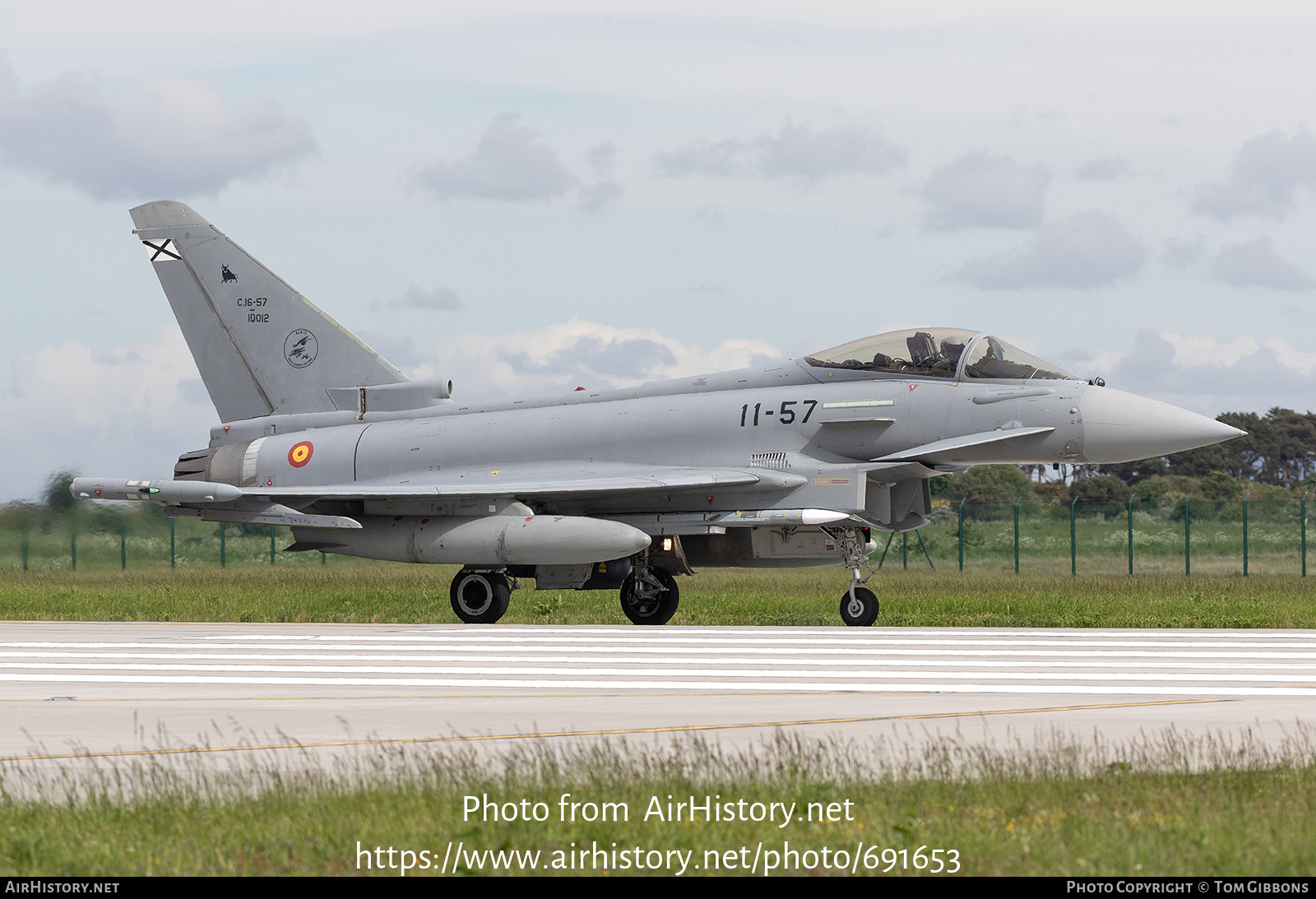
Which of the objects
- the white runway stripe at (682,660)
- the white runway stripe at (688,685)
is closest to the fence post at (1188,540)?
the white runway stripe at (682,660)

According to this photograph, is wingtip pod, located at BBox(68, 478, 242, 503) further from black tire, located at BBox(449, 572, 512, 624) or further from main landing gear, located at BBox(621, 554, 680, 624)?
main landing gear, located at BBox(621, 554, 680, 624)

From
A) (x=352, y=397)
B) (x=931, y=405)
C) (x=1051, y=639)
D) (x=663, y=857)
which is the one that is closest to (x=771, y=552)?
(x=931, y=405)

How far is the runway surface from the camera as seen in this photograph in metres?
8.35

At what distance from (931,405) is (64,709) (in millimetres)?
11124

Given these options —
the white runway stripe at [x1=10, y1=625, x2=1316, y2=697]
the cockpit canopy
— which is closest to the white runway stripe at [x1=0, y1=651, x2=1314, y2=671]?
the white runway stripe at [x1=10, y1=625, x2=1316, y2=697]

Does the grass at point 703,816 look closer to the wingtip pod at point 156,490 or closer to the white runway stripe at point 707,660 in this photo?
the white runway stripe at point 707,660

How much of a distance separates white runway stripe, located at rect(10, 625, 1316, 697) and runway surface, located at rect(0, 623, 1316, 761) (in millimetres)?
43

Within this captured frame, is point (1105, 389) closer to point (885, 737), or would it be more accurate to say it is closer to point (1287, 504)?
point (885, 737)

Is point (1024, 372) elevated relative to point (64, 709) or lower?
elevated

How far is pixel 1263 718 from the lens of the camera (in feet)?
28.7

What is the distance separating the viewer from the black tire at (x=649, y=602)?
19.5m

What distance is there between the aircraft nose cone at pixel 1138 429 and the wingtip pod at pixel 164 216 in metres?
13.8

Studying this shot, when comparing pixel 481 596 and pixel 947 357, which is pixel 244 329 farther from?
pixel 947 357

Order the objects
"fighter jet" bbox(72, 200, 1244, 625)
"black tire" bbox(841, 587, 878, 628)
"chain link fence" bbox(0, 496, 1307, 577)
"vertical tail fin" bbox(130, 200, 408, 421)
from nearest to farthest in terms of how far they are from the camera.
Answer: "fighter jet" bbox(72, 200, 1244, 625) → "black tire" bbox(841, 587, 878, 628) → "vertical tail fin" bbox(130, 200, 408, 421) → "chain link fence" bbox(0, 496, 1307, 577)
